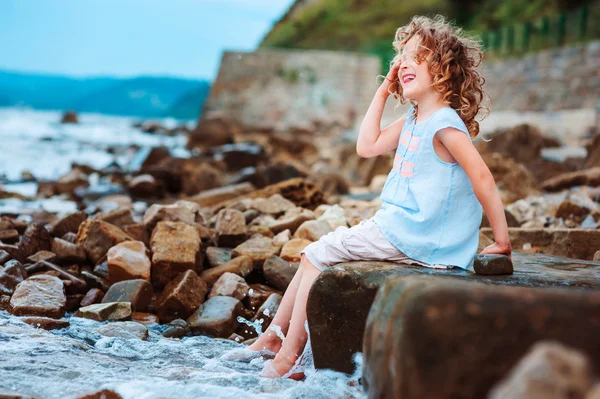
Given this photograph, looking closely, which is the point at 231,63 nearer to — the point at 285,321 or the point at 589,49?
the point at 589,49

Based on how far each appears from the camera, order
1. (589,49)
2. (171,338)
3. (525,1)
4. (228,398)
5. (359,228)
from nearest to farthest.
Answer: (228,398)
(359,228)
(171,338)
(589,49)
(525,1)

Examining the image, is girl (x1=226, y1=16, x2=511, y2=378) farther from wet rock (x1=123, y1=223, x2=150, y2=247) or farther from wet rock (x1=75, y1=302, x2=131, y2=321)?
wet rock (x1=123, y1=223, x2=150, y2=247)

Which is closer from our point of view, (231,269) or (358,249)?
(358,249)

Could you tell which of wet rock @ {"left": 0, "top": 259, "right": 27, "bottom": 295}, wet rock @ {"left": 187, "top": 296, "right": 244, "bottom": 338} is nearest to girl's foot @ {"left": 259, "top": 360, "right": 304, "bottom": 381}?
wet rock @ {"left": 187, "top": 296, "right": 244, "bottom": 338}

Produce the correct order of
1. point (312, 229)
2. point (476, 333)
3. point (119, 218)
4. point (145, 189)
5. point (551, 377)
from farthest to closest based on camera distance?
point (145, 189) → point (119, 218) → point (312, 229) → point (476, 333) → point (551, 377)

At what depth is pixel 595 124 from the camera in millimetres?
11055

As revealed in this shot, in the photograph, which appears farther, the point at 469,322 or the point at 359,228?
the point at 359,228

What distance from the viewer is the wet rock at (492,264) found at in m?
2.28

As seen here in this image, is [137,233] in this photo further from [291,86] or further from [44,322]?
[291,86]

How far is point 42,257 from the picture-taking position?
3719 mm

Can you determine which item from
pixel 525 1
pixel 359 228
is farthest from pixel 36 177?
pixel 525 1

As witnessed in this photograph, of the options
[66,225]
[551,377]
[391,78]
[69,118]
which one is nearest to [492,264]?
[391,78]

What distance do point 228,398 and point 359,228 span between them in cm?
82

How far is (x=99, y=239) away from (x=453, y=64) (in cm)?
231
